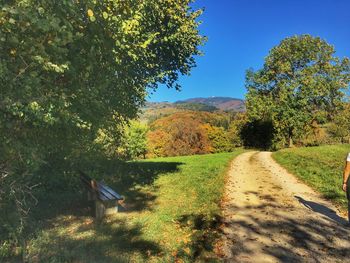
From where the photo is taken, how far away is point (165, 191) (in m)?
15.6

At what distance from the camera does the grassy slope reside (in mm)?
8305

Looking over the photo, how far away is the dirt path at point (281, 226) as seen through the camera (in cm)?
830

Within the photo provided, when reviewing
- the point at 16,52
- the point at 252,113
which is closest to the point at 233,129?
the point at 252,113

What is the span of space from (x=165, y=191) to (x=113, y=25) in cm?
927

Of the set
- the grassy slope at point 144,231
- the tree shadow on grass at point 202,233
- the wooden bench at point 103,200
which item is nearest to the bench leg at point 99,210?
the wooden bench at point 103,200

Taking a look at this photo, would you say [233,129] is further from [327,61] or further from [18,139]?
[18,139]

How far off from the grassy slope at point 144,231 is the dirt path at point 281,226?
627mm

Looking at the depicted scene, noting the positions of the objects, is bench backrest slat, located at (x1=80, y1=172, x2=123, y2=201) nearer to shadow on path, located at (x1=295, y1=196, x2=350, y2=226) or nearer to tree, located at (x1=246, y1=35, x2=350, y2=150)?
shadow on path, located at (x1=295, y1=196, x2=350, y2=226)

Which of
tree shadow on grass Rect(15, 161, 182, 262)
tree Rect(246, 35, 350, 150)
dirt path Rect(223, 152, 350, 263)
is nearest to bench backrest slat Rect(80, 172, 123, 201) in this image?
tree shadow on grass Rect(15, 161, 182, 262)

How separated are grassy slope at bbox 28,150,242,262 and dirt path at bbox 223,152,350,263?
63 cm

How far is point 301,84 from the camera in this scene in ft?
148

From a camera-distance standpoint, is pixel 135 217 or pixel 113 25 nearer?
pixel 113 25

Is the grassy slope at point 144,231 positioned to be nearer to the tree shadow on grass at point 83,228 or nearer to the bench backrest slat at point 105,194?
the tree shadow on grass at point 83,228

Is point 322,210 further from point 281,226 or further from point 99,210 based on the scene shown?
point 99,210
